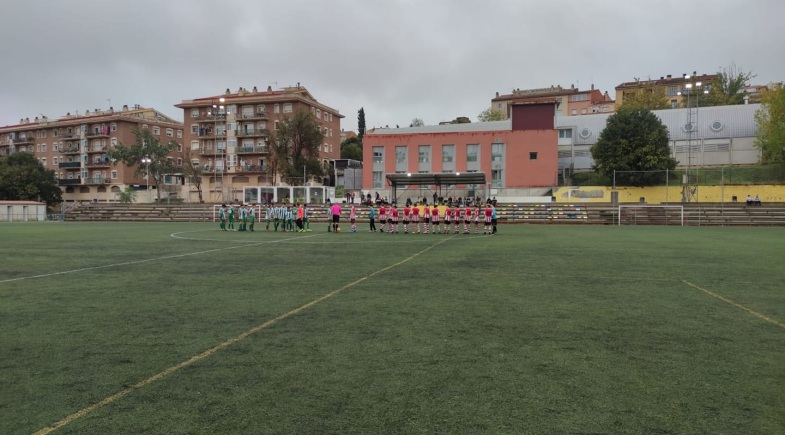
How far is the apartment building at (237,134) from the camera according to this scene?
7494cm

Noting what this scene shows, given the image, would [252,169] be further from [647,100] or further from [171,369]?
→ [171,369]

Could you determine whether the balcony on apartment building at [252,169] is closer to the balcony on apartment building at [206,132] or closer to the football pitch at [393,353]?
the balcony on apartment building at [206,132]

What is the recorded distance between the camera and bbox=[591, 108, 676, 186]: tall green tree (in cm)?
5003

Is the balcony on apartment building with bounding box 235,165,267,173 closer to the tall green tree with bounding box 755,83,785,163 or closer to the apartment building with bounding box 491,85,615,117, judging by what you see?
the apartment building with bounding box 491,85,615,117

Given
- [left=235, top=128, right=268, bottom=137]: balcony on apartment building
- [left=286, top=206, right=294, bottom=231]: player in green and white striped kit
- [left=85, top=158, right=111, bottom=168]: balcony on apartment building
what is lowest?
[left=286, top=206, right=294, bottom=231]: player in green and white striped kit

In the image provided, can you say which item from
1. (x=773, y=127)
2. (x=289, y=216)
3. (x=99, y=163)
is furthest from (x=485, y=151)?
(x=99, y=163)

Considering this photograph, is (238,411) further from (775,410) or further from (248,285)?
(248,285)

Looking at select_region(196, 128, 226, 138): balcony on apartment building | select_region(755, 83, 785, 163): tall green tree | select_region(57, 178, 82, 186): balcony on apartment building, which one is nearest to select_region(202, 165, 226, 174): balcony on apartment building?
select_region(196, 128, 226, 138): balcony on apartment building

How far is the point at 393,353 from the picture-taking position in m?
5.40

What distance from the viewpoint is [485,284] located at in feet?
32.5

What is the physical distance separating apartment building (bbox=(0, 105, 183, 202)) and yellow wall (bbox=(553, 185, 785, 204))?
59628 mm

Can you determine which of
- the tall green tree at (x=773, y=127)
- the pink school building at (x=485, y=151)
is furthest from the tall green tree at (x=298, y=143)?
the tall green tree at (x=773, y=127)

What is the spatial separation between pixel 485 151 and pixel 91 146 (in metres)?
67.4

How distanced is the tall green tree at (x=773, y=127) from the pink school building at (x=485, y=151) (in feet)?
66.9
